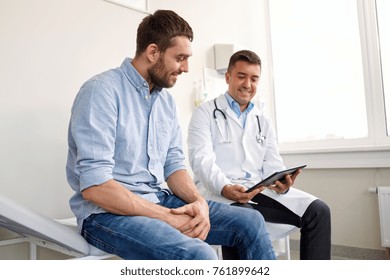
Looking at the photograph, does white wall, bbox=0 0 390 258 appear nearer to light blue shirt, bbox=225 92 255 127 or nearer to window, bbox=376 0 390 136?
light blue shirt, bbox=225 92 255 127

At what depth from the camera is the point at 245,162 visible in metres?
1.56

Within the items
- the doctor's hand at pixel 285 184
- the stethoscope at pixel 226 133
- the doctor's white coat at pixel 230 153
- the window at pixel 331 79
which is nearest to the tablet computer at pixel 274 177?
the doctor's hand at pixel 285 184

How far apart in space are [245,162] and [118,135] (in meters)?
0.72

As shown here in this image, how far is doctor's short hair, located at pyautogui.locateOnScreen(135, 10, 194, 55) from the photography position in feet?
3.46

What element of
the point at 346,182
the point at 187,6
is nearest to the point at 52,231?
the point at 187,6

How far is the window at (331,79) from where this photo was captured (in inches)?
83.0

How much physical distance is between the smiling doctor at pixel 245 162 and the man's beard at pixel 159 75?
1.51 ft

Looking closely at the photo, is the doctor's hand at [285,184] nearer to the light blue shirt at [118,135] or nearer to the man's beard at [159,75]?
the light blue shirt at [118,135]

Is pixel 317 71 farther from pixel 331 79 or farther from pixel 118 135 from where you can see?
pixel 118 135

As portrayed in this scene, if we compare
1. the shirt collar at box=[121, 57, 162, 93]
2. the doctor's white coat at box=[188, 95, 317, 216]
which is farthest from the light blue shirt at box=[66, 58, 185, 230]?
the doctor's white coat at box=[188, 95, 317, 216]

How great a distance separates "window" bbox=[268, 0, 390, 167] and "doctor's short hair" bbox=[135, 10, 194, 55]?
1415mm

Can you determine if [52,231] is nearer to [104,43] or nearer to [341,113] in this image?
[104,43]

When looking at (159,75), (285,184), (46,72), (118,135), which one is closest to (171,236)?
(118,135)

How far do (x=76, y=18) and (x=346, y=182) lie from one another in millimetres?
1718
